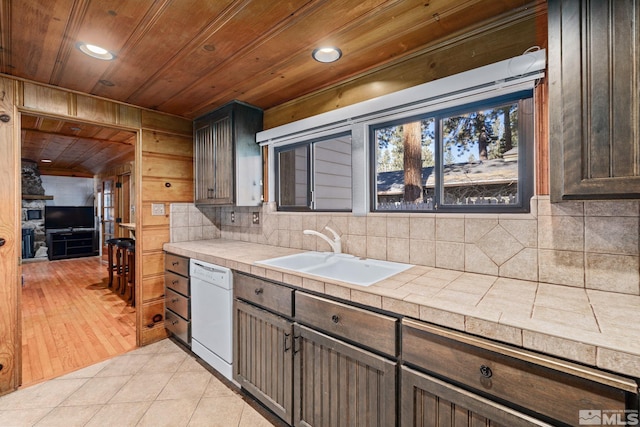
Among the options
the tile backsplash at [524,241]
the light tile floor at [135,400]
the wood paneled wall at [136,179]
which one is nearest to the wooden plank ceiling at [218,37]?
the wood paneled wall at [136,179]

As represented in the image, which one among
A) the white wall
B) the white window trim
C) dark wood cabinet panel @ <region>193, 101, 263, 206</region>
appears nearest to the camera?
the white window trim

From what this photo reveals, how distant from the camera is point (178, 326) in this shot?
2.59m

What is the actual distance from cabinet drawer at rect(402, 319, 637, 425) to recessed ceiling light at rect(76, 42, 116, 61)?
7.33 ft

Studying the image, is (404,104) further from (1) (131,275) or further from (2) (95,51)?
(1) (131,275)

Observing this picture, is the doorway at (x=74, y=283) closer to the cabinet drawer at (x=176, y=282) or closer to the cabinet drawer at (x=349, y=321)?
the cabinet drawer at (x=176, y=282)

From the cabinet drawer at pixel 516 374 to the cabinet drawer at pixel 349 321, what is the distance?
83mm

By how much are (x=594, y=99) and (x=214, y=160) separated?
262 centimetres

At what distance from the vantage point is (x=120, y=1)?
1304 mm

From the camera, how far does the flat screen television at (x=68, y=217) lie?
718 cm

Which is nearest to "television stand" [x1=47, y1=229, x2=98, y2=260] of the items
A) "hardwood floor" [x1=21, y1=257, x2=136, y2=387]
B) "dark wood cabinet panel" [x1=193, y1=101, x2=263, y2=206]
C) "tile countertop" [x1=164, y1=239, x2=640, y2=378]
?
"hardwood floor" [x1=21, y1=257, x2=136, y2=387]

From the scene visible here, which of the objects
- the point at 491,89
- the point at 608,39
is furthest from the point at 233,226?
the point at 608,39

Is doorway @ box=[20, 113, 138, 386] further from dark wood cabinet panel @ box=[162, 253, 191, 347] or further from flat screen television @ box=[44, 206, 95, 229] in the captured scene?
dark wood cabinet panel @ box=[162, 253, 191, 347]

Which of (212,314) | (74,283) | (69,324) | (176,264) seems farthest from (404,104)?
(74,283)

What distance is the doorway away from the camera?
2.56m
